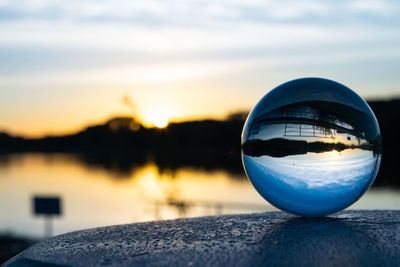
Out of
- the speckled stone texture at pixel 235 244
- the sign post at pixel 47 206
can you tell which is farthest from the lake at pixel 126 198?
the speckled stone texture at pixel 235 244

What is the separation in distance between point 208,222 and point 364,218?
A: 1.37m

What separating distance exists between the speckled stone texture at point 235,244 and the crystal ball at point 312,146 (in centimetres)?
28

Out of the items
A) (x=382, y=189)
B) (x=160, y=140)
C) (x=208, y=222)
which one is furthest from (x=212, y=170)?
(x=208, y=222)

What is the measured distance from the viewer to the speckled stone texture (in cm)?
274

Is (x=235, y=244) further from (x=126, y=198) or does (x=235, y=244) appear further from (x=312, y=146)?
(x=126, y=198)

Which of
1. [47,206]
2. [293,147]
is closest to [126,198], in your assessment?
[47,206]

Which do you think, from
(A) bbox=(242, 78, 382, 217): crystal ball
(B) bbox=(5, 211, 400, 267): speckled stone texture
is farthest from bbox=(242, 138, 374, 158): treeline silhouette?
(B) bbox=(5, 211, 400, 267): speckled stone texture

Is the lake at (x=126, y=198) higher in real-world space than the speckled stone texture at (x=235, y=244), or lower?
lower

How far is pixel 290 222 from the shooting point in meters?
3.75

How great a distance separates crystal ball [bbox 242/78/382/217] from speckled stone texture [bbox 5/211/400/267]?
279mm

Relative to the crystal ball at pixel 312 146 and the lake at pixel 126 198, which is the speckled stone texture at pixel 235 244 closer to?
the crystal ball at pixel 312 146

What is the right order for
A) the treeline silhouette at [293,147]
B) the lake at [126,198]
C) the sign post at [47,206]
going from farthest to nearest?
the lake at [126,198] → the sign post at [47,206] → the treeline silhouette at [293,147]

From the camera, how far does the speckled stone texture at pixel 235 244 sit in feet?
9.00

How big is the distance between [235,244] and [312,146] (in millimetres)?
939
